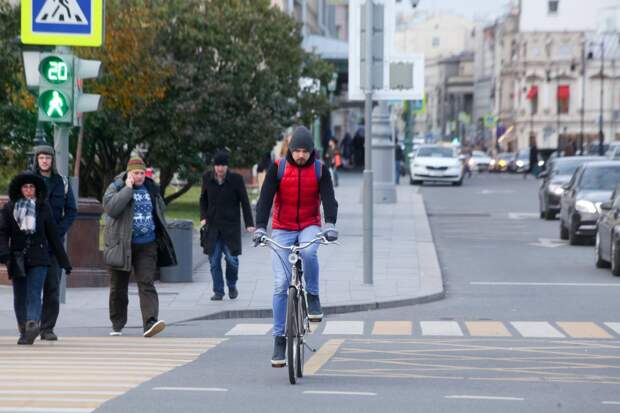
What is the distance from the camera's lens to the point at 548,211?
39.4 metres

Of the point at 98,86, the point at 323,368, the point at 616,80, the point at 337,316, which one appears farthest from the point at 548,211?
the point at 616,80

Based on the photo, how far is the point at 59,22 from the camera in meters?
16.8

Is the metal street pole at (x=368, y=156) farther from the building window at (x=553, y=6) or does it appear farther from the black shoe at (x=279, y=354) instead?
the building window at (x=553, y=6)

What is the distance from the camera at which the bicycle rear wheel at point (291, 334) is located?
11.1m

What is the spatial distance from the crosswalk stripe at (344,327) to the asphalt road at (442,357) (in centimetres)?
1

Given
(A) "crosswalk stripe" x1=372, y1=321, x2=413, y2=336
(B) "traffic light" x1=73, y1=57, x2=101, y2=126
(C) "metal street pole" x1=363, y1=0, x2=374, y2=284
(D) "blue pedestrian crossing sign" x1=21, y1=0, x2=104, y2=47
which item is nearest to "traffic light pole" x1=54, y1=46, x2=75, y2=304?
(B) "traffic light" x1=73, y1=57, x2=101, y2=126

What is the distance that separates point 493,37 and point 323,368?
17822cm

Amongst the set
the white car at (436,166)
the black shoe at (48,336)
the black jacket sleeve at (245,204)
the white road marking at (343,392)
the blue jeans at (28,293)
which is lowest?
the white car at (436,166)

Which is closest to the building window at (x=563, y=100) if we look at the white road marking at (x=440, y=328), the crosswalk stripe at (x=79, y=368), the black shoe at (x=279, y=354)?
the white road marking at (x=440, y=328)

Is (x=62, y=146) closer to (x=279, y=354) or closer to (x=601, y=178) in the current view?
(x=279, y=354)

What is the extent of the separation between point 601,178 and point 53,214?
18.3 m

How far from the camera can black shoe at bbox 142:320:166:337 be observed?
15164 mm

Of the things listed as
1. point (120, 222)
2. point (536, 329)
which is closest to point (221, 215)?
point (120, 222)

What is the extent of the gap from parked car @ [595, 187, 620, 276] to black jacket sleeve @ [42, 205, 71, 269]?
10499 mm
